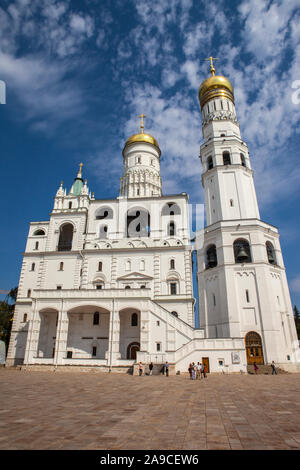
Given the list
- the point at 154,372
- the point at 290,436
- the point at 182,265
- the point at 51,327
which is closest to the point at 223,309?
the point at 182,265

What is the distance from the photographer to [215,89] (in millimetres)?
39688

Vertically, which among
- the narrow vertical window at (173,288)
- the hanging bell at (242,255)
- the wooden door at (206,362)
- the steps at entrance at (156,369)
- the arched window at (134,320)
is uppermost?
the hanging bell at (242,255)

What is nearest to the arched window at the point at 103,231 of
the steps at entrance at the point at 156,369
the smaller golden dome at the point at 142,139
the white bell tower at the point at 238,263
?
the white bell tower at the point at 238,263

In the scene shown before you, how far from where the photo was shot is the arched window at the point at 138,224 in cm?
3684

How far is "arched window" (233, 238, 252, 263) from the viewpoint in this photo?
29.4m

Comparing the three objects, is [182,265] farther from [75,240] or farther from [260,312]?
[75,240]

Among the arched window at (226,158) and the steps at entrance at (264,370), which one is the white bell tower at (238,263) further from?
the steps at entrance at (264,370)

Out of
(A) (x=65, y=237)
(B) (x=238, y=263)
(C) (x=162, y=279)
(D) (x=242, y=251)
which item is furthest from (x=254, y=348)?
(A) (x=65, y=237)

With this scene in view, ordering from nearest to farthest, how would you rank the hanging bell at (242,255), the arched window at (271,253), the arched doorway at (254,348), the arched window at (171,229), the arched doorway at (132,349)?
1. the arched doorway at (254,348)
2. the hanging bell at (242,255)
3. the arched doorway at (132,349)
4. the arched window at (271,253)
5. the arched window at (171,229)

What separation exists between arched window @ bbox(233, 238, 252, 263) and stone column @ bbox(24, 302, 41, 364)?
20.5 meters

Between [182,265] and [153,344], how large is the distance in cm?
934

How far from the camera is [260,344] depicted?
26594mm

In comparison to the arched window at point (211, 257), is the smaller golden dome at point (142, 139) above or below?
above

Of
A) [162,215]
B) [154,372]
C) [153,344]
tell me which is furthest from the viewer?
[162,215]
